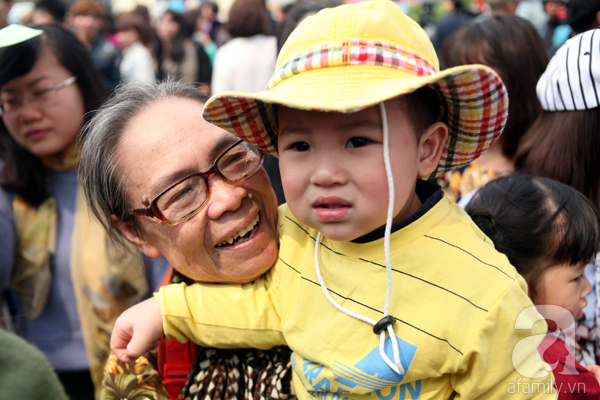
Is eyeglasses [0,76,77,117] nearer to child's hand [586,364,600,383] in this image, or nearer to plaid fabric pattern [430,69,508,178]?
plaid fabric pattern [430,69,508,178]

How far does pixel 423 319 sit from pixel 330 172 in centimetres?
45

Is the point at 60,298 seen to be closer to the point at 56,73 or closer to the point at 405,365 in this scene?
the point at 56,73

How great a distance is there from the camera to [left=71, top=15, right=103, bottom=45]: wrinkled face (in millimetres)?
7098

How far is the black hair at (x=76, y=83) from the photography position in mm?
2758

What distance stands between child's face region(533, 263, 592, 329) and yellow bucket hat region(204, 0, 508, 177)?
693 mm

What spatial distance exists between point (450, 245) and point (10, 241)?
99.2 inches

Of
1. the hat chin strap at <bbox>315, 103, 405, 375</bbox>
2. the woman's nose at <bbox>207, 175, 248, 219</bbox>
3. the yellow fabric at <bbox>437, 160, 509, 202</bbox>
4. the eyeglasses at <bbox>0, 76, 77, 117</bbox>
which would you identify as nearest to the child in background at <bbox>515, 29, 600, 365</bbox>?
the yellow fabric at <bbox>437, 160, 509, 202</bbox>

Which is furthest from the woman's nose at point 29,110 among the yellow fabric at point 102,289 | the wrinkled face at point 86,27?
the wrinkled face at point 86,27

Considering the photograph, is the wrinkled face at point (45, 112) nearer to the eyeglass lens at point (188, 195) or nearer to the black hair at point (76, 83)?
the black hair at point (76, 83)

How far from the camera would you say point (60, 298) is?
2.94 meters

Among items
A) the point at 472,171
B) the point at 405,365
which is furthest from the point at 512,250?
the point at 472,171

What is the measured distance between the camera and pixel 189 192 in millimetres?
1594


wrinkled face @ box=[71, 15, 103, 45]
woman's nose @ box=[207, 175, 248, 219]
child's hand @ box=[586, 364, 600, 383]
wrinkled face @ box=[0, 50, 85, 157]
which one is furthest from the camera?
wrinkled face @ box=[71, 15, 103, 45]

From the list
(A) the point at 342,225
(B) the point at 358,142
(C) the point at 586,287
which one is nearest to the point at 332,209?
(A) the point at 342,225
